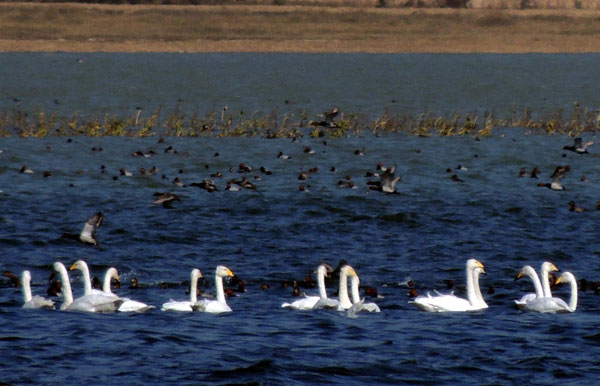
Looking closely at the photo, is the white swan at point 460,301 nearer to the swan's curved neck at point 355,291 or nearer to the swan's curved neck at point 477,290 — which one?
the swan's curved neck at point 477,290

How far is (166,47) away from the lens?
121 m

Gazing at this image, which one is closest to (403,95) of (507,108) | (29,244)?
(507,108)

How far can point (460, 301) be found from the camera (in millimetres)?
22203

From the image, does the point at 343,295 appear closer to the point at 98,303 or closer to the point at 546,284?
the point at 546,284

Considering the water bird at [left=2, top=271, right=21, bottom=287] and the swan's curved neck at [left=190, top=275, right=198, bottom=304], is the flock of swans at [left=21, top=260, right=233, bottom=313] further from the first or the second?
the water bird at [left=2, top=271, right=21, bottom=287]

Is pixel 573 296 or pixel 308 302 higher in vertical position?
pixel 573 296

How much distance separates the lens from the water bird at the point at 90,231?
26.8 metres

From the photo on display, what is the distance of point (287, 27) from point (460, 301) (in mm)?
108453

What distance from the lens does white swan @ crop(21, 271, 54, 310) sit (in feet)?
71.1

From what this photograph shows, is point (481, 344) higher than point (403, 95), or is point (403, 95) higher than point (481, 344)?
point (403, 95)

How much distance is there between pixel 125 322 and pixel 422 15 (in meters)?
115

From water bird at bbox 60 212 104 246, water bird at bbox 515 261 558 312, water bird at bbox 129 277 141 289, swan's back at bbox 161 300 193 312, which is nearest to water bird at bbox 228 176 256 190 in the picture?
water bird at bbox 60 212 104 246

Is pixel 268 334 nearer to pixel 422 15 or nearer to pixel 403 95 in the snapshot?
pixel 403 95

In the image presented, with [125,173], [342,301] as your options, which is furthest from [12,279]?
[125,173]
